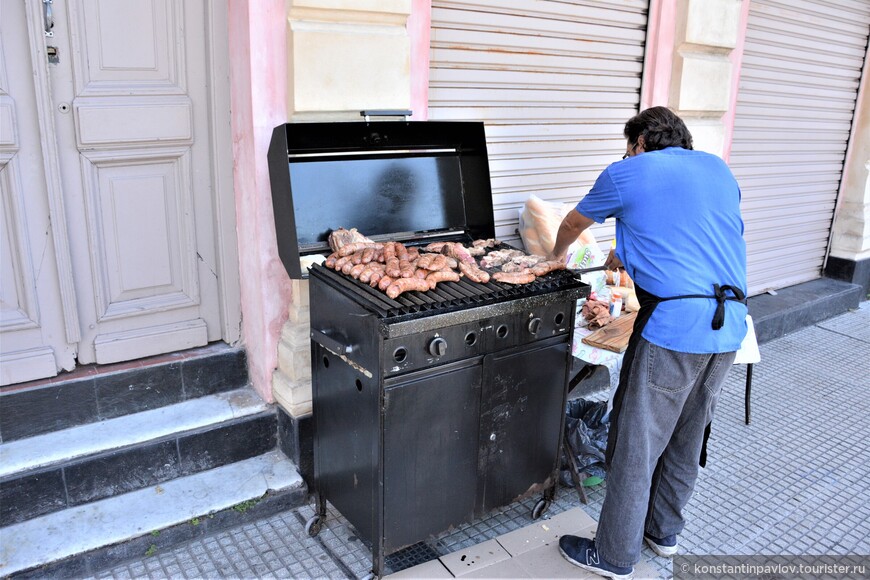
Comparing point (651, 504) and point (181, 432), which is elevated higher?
point (181, 432)

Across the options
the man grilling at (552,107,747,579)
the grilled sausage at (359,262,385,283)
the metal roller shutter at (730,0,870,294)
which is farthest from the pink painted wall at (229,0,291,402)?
the metal roller shutter at (730,0,870,294)

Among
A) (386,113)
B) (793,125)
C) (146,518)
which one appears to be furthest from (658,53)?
(146,518)

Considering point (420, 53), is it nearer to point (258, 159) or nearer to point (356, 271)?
point (258, 159)

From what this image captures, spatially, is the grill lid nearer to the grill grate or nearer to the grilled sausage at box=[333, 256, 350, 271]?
the grilled sausage at box=[333, 256, 350, 271]

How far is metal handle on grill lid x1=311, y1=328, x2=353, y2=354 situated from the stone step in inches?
33.4

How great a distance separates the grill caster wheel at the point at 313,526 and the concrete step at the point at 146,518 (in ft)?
0.74

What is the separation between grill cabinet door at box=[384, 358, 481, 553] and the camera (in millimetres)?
3006

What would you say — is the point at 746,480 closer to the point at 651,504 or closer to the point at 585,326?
the point at 651,504

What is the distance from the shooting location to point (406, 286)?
9.88 ft

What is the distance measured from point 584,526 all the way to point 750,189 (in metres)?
4.25

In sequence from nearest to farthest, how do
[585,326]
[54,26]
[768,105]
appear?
[54,26], [585,326], [768,105]

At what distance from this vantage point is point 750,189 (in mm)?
6688

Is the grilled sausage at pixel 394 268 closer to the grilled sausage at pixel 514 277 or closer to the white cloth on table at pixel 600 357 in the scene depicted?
the grilled sausage at pixel 514 277

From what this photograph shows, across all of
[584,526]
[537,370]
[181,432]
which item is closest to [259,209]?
[181,432]
